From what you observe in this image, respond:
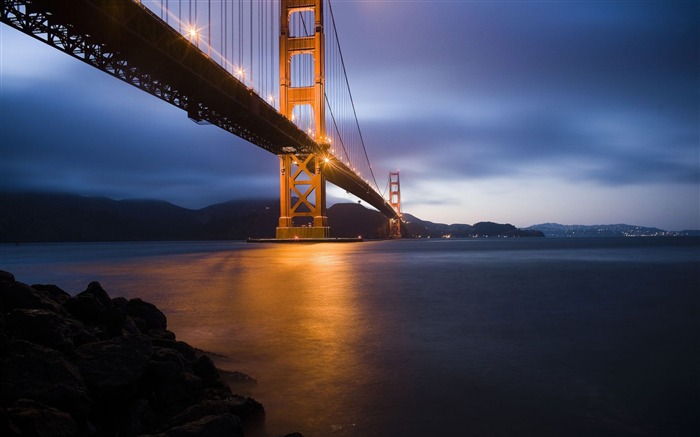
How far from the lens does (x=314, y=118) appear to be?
47.2m

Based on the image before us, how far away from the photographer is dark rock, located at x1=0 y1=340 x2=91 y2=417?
2.46 metres

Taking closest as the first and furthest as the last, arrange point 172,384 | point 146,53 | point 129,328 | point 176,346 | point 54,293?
1. point 172,384
2. point 176,346
3. point 129,328
4. point 54,293
5. point 146,53

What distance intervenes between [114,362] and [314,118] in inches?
1802

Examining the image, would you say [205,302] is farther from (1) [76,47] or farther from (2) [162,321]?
(1) [76,47]

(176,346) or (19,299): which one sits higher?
(19,299)

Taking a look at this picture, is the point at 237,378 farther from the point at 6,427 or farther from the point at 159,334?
the point at 6,427

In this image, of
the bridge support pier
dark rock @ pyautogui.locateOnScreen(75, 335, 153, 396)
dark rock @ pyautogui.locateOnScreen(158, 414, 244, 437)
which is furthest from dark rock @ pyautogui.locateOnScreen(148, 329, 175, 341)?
the bridge support pier

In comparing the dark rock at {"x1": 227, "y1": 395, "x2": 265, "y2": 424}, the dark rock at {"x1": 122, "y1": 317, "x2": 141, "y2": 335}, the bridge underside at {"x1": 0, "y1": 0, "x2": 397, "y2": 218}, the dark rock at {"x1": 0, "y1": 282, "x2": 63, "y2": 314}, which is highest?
the bridge underside at {"x1": 0, "y1": 0, "x2": 397, "y2": 218}

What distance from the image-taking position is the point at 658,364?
4035 millimetres

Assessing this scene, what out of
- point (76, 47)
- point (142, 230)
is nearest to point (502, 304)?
point (76, 47)

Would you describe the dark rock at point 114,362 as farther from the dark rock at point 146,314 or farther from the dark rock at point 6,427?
the dark rock at point 146,314

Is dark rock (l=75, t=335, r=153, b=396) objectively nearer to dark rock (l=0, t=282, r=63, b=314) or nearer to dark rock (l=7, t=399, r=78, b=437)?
dark rock (l=7, t=399, r=78, b=437)

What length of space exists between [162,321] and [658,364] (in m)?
4.77

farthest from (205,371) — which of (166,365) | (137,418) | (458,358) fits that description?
(458,358)
